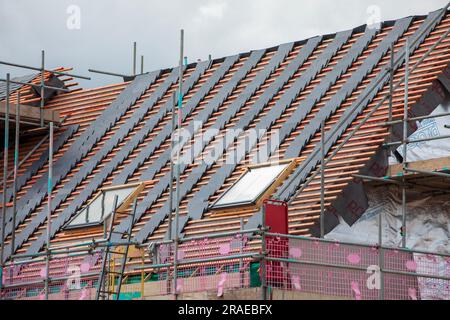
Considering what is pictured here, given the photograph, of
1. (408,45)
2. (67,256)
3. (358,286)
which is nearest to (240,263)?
(358,286)

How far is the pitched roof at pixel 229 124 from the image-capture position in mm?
28406

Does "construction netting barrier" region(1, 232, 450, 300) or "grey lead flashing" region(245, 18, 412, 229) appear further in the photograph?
"grey lead flashing" region(245, 18, 412, 229)

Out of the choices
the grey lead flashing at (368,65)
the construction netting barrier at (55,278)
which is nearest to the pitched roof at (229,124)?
the grey lead flashing at (368,65)

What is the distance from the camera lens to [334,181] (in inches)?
1086

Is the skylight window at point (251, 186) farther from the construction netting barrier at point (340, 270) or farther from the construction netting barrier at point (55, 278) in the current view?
the construction netting barrier at point (340, 270)

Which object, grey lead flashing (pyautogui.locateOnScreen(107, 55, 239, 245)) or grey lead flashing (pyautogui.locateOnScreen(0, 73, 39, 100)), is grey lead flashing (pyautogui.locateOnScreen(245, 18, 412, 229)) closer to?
grey lead flashing (pyautogui.locateOnScreen(107, 55, 239, 245))

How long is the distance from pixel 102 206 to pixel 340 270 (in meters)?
8.34

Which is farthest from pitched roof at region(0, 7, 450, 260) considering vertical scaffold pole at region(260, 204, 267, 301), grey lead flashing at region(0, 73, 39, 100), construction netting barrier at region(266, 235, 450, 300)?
vertical scaffold pole at region(260, 204, 267, 301)

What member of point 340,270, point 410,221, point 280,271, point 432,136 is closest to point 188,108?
point 432,136

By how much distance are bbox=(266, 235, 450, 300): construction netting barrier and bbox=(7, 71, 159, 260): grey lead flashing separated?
9922mm

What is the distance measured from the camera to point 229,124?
31766 mm

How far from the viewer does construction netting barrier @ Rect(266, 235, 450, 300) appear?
2375cm

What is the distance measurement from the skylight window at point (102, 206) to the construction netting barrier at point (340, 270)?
7.36m
